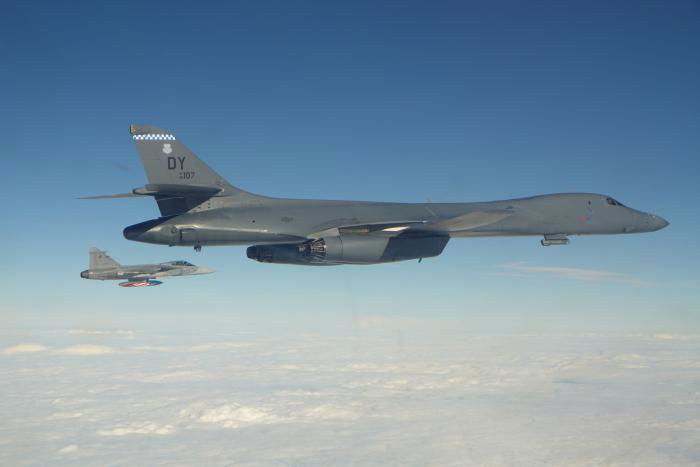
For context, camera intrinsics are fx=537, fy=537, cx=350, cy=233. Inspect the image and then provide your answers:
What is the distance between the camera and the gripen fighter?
19359 millimetres

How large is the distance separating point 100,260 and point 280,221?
18.0m

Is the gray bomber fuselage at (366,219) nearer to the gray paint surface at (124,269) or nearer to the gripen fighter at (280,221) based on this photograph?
the gripen fighter at (280,221)

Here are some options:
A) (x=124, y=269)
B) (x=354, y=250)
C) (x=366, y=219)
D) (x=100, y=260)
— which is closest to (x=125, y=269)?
(x=124, y=269)

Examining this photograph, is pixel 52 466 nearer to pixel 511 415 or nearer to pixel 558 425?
pixel 511 415

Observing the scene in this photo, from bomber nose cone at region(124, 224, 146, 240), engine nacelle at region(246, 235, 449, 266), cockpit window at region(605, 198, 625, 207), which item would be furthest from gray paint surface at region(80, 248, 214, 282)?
cockpit window at region(605, 198, 625, 207)

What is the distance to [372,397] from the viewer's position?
18600 centimetres

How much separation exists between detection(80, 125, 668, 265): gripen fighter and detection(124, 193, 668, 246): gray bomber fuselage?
0.04 metres

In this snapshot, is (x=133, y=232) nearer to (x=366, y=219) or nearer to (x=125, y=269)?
(x=366, y=219)

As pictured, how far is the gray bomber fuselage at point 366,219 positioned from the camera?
19594mm

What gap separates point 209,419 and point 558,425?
3827 inches

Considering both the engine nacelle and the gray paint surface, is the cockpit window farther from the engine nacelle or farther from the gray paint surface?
the gray paint surface

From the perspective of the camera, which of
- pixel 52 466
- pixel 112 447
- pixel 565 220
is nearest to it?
pixel 565 220

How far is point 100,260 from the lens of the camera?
33.7m

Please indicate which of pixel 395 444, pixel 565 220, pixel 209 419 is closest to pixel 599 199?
pixel 565 220
